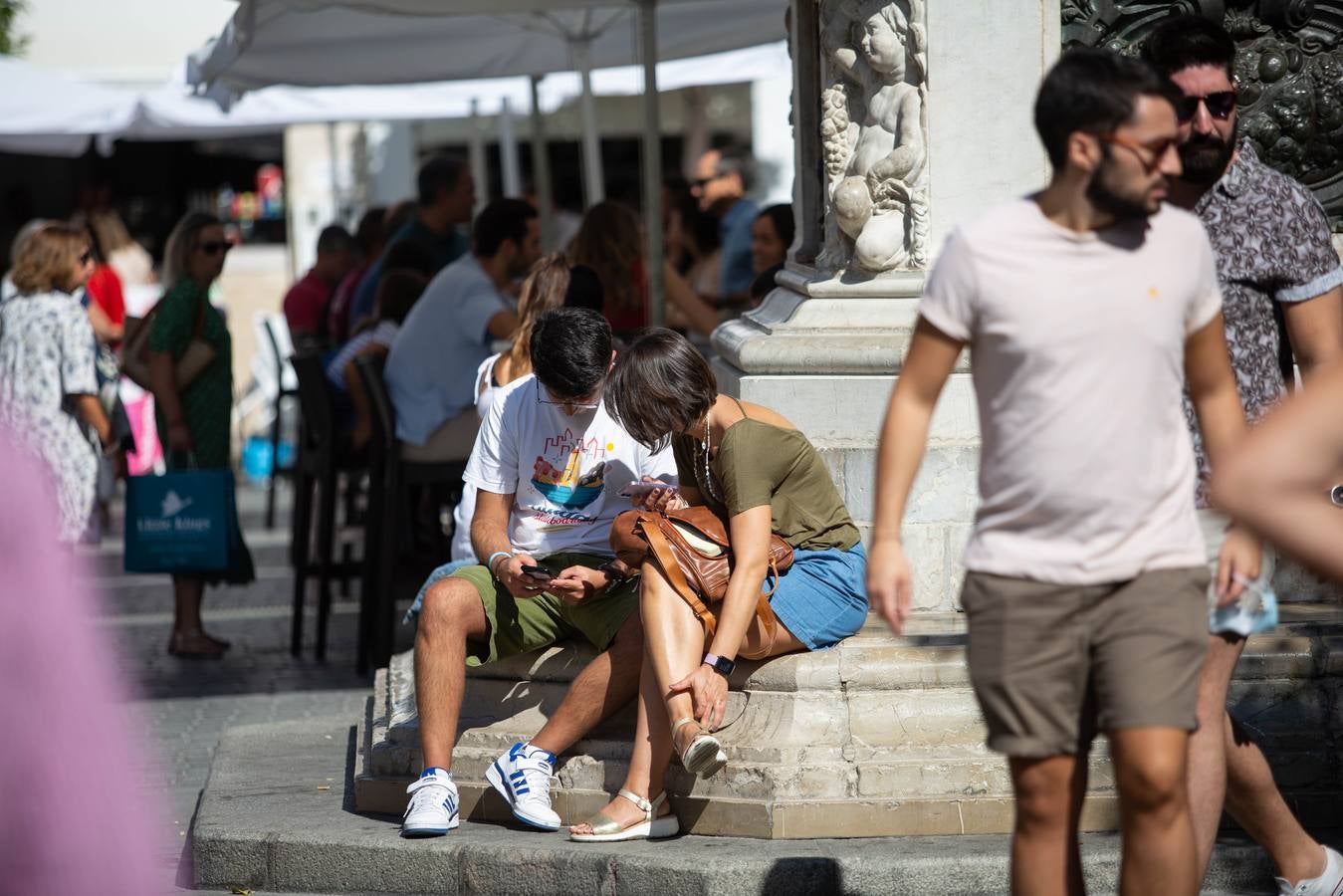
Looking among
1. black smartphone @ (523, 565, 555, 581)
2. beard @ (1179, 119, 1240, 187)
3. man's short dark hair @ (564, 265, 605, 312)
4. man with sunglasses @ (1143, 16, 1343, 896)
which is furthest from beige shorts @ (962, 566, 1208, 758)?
man's short dark hair @ (564, 265, 605, 312)

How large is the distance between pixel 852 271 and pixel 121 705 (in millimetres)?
3310

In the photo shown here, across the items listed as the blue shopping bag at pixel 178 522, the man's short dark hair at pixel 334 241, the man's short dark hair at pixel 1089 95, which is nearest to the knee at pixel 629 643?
the man's short dark hair at pixel 1089 95

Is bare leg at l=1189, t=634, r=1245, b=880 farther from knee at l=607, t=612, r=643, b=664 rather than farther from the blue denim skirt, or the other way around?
knee at l=607, t=612, r=643, b=664

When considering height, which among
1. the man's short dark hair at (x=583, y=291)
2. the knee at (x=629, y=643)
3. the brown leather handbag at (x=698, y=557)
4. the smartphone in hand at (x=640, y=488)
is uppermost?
the man's short dark hair at (x=583, y=291)

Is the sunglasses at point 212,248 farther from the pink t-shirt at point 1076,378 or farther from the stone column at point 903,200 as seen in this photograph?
the pink t-shirt at point 1076,378

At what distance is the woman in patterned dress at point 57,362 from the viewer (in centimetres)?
902

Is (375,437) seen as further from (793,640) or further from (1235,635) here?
(1235,635)

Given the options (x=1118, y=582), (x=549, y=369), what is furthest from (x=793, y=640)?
(x=1118, y=582)

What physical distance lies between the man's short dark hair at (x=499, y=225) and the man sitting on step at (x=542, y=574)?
97.5 inches

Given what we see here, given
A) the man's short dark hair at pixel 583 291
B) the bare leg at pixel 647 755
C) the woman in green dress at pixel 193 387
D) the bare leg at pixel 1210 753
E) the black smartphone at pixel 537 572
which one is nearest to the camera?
the bare leg at pixel 1210 753

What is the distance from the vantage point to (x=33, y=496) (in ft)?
9.23

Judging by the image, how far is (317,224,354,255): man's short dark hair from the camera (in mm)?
12719

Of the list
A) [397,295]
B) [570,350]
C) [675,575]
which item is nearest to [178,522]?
[397,295]

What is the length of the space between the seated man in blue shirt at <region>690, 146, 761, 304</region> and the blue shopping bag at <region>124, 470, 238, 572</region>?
2.81m
